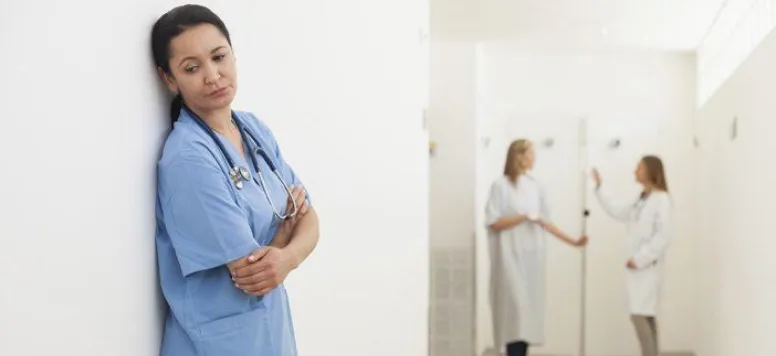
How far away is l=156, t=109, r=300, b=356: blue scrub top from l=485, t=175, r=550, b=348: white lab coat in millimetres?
3866

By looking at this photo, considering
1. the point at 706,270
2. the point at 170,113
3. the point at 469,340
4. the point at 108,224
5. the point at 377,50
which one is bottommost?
the point at 469,340

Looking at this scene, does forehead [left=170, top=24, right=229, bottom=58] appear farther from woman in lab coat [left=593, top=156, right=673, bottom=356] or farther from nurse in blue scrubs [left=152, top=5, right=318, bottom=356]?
woman in lab coat [left=593, top=156, right=673, bottom=356]

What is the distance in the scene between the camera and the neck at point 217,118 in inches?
64.0

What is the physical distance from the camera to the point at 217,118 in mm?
1644

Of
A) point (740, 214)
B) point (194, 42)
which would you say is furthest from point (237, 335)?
point (740, 214)

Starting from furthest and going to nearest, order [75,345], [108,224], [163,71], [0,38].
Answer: [163,71] → [108,224] → [75,345] → [0,38]

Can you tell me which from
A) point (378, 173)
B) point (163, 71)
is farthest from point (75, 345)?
point (378, 173)

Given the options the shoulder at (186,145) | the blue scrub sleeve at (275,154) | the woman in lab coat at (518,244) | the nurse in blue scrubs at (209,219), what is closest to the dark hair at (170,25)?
the nurse in blue scrubs at (209,219)

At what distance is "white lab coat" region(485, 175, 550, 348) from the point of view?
5406 mm

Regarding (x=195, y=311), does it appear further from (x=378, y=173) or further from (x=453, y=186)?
(x=453, y=186)

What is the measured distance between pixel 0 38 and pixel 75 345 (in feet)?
1.39

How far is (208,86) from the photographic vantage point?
1.57m

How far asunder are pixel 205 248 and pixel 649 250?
160 inches

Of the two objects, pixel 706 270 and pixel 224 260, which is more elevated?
pixel 224 260
